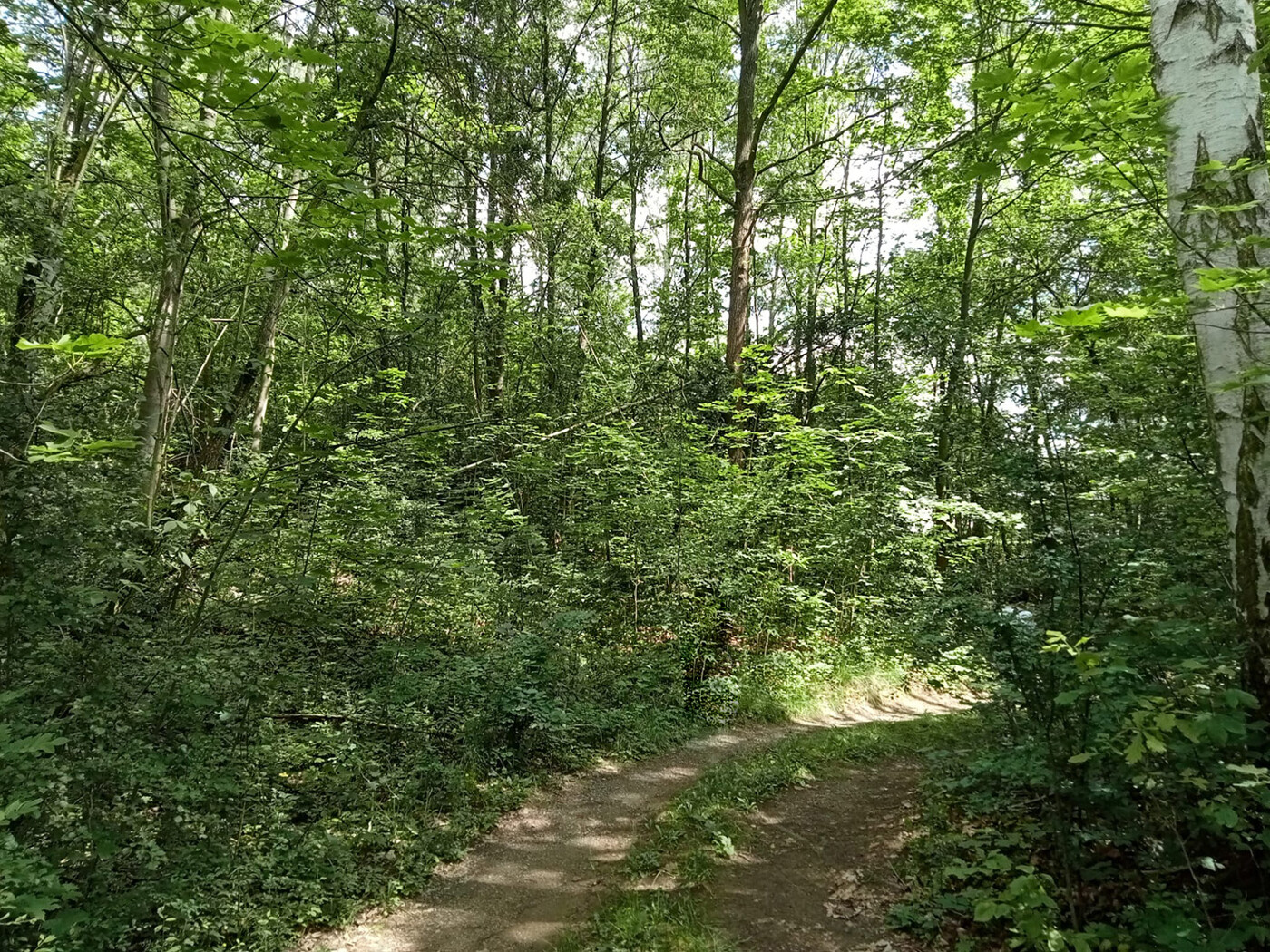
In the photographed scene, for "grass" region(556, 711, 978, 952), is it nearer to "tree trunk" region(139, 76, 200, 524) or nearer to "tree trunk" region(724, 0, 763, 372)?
"tree trunk" region(139, 76, 200, 524)

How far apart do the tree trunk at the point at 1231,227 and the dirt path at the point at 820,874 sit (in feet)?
8.02

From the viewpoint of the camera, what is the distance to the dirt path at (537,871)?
403 centimetres

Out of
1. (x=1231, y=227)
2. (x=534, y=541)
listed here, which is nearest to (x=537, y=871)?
(x=534, y=541)

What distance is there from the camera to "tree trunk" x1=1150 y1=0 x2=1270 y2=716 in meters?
2.86

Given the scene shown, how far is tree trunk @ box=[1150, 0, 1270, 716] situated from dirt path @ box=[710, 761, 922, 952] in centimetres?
244

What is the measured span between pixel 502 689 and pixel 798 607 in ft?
17.6

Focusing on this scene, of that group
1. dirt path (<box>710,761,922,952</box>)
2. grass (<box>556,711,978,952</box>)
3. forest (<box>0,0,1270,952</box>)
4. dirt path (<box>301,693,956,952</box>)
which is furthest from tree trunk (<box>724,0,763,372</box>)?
dirt path (<box>710,761,922,952</box>)

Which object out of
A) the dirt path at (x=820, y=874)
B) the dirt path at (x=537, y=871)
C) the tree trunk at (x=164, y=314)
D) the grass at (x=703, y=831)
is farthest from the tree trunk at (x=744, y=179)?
the tree trunk at (x=164, y=314)

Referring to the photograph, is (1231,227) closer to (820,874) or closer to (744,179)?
(820,874)

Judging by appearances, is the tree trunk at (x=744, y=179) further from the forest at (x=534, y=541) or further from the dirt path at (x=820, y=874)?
the dirt path at (x=820, y=874)

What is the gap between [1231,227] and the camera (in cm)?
292

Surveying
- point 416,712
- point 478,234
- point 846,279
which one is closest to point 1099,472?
point 478,234

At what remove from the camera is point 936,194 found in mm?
10523

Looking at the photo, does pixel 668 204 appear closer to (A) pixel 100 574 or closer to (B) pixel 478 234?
(B) pixel 478 234
